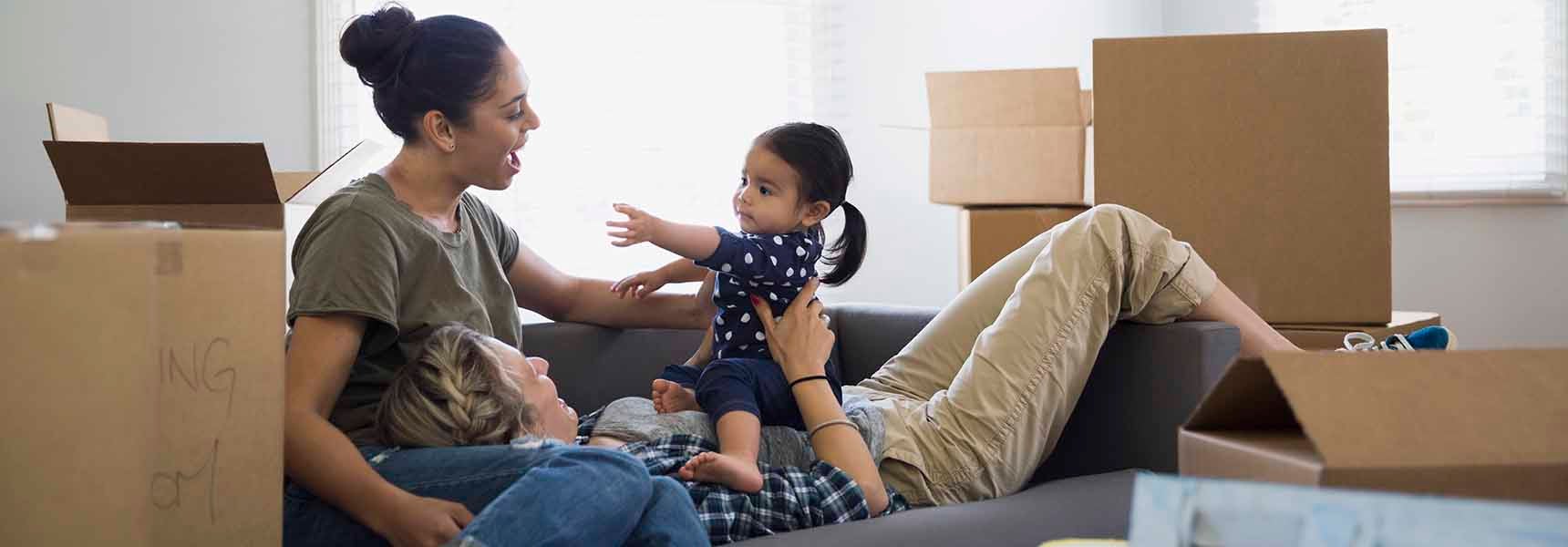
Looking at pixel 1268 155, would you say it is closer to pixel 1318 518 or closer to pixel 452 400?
pixel 452 400

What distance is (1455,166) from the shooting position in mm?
3408

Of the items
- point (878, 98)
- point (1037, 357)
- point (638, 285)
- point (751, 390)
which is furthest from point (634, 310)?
point (878, 98)

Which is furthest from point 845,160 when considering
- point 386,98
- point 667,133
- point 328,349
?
point 667,133

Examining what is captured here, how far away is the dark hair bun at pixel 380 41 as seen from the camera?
5.02 ft

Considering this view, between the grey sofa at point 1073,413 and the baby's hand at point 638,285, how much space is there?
7cm

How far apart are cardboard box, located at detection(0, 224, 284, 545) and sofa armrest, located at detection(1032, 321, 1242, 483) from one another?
1.19 meters

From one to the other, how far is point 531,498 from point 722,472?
31 centimetres

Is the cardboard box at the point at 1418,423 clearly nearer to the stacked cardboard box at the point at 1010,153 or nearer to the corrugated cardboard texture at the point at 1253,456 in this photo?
the corrugated cardboard texture at the point at 1253,456

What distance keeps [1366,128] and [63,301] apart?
1.90 m

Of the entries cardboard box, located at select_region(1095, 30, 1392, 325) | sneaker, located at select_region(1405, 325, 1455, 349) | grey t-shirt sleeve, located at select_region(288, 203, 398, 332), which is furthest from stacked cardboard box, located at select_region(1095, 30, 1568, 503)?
grey t-shirt sleeve, located at select_region(288, 203, 398, 332)

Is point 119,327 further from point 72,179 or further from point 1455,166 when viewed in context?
point 1455,166

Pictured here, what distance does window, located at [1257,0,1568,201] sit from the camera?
3246 millimetres

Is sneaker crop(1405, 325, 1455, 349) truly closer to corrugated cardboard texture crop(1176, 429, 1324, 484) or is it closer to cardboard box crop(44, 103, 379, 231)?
corrugated cardboard texture crop(1176, 429, 1324, 484)

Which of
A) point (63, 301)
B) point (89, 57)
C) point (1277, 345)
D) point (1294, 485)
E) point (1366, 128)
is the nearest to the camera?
point (1294, 485)
